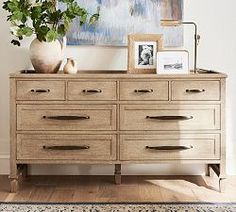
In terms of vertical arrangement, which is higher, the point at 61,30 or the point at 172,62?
the point at 61,30

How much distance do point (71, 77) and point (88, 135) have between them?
1.32ft

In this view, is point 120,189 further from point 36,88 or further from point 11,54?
point 11,54

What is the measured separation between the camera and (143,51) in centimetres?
359

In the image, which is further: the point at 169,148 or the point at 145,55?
the point at 145,55

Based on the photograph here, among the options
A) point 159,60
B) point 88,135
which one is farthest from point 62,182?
point 159,60

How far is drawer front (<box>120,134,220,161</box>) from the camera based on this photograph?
11.1 feet

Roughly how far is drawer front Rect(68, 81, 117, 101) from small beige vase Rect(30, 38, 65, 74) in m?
0.24

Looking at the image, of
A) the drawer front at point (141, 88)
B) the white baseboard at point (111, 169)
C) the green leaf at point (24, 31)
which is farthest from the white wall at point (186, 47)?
the drawer front at point (141, 88)

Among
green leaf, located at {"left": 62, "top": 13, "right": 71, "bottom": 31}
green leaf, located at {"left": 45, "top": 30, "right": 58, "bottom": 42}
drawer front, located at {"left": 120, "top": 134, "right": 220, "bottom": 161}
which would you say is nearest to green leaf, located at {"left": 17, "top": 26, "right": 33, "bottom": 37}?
green leaf, located at {"left": 45, "top": 30, "right": 58, "bottom": 42}

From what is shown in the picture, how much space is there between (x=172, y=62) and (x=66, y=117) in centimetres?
82

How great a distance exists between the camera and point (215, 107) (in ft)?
11.1

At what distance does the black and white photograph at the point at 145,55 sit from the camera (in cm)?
358

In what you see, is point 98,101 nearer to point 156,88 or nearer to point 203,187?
point 156,88

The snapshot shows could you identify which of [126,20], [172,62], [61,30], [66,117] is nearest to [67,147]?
[66,117]
